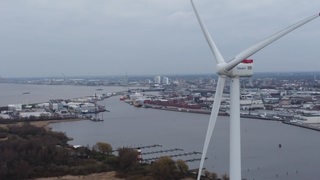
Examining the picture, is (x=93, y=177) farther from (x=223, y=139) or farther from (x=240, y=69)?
(x=240, y=69)

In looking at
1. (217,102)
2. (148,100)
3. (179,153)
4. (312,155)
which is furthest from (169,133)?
(148,100)

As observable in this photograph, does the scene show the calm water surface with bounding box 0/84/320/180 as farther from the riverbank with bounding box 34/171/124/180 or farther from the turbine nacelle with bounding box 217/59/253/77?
the turbine nacelle with bounding box 217/59/253/77

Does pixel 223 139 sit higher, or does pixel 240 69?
pixel 240 69

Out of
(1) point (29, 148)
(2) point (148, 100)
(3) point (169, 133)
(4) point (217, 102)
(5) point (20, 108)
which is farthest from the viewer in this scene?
(2) point (148, 100)

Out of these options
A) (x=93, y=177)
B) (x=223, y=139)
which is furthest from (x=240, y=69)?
(x=223, y=139)

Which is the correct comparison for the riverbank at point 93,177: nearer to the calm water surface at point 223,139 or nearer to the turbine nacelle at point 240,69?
the calm water surface at point 223,139

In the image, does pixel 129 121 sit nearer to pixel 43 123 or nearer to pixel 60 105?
pixel 43 123

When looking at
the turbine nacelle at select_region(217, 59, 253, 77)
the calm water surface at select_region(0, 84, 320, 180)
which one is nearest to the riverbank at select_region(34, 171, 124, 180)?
the calm water surface at select_region(0, 84, 320, 180)
